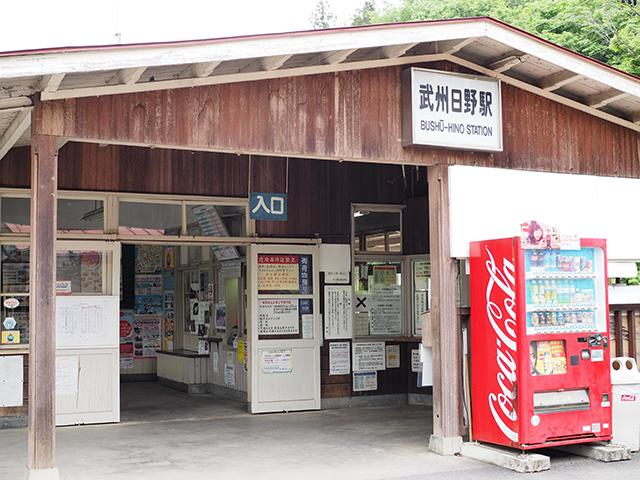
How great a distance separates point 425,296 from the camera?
10.1 metres

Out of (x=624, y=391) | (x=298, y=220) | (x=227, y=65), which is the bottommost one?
(x=624, y=391)

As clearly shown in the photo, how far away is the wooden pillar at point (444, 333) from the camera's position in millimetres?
6801

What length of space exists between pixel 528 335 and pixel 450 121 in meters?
2.17

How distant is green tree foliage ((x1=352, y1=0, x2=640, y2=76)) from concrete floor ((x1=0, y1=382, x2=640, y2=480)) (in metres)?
14.3

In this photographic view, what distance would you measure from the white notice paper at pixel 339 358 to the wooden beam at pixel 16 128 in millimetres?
4860

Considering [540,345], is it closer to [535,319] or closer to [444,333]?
[535,319]

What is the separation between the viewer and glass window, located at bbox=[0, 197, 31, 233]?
8141 millimetres

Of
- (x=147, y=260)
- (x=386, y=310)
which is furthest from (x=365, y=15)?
(x=386, y=310)

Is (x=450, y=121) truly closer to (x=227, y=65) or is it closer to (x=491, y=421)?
(x=227, y=65)

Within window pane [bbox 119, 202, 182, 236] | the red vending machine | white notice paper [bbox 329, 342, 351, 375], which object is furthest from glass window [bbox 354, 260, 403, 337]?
the red vending machine

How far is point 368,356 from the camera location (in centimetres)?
990

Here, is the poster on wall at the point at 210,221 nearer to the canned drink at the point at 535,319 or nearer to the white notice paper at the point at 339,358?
the white notice paper at the point at 339,358

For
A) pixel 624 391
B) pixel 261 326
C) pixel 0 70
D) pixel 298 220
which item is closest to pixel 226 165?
pixel 298 220

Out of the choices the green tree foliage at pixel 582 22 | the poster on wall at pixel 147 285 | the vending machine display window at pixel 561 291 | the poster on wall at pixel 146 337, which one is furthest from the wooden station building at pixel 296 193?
the green tree foliage at pixel 582 22
